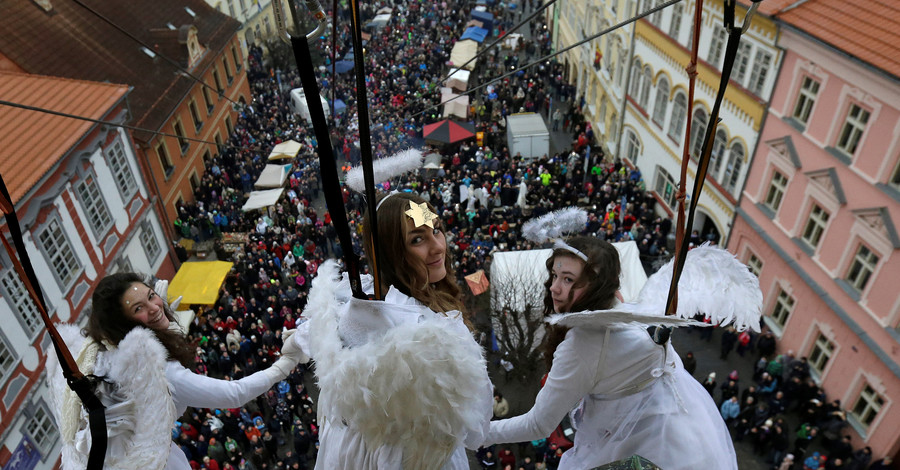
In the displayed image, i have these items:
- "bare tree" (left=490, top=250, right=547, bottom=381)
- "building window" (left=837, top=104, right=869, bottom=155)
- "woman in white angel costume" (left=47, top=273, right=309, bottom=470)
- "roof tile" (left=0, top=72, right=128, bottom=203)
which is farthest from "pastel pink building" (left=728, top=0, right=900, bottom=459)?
"roof tile" (left=0, top=72, right=128, bottom=203)

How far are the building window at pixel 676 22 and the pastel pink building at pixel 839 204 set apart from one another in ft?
14.5

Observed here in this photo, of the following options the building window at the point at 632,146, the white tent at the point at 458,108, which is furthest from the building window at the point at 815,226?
the white tent at the point at 458,108

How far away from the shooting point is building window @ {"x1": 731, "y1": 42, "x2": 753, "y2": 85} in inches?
635

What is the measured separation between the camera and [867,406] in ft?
43.4

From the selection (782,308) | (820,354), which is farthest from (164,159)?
(820,354)

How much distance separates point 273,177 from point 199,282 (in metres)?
6.98

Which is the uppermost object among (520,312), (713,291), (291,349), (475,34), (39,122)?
(713,291)

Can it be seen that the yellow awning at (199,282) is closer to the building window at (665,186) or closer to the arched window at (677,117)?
the building window at (665,186)

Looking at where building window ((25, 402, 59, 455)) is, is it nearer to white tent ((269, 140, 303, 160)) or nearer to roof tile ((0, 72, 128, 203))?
roof tile ((0, 72, 128, 203))

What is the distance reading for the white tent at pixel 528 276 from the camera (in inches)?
534

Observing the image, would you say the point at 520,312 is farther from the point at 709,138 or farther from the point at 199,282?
the point at 709,138

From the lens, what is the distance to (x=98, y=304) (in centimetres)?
384

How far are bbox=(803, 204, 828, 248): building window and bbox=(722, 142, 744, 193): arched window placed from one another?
292 cm

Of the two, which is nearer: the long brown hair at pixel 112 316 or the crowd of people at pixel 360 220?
the long brown hair at pixel 112 316
